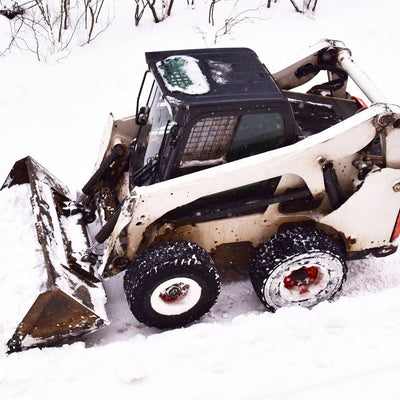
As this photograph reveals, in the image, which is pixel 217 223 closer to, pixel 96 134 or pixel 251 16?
pixel 96 134

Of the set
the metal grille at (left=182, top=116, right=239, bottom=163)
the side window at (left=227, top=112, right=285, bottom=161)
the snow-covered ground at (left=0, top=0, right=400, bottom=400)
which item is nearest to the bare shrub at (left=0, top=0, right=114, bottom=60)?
the snow-covered ground at (left=0, top=0, right=400, bottom=400)

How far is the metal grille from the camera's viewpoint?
3910mm

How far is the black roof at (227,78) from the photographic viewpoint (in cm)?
388

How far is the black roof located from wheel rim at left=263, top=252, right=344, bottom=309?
4.10 feet

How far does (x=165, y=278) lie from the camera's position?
13.2 feet

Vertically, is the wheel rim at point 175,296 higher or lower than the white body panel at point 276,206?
lower

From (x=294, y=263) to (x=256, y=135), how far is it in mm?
1012

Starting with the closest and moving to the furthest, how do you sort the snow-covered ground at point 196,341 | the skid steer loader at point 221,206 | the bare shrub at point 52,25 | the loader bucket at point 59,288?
1. the snow-covered ground at point 196,341
2. the loader bucket at point 59,288
3. the skid steer loader at point 221,206
4. the bare shrub at point 52,25

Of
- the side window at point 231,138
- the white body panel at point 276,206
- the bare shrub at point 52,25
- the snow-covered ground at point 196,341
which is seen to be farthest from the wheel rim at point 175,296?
the bare shrub at point 52,25

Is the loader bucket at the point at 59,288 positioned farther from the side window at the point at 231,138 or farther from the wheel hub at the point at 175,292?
the side window at the point at 231,138

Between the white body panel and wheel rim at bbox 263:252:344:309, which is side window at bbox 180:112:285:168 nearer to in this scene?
the white body panel

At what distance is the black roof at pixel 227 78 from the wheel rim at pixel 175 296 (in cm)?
132

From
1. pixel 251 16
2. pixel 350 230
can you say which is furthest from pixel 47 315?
pixel 251 16

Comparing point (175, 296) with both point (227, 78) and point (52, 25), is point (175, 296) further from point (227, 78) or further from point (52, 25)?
point (52, 25)
